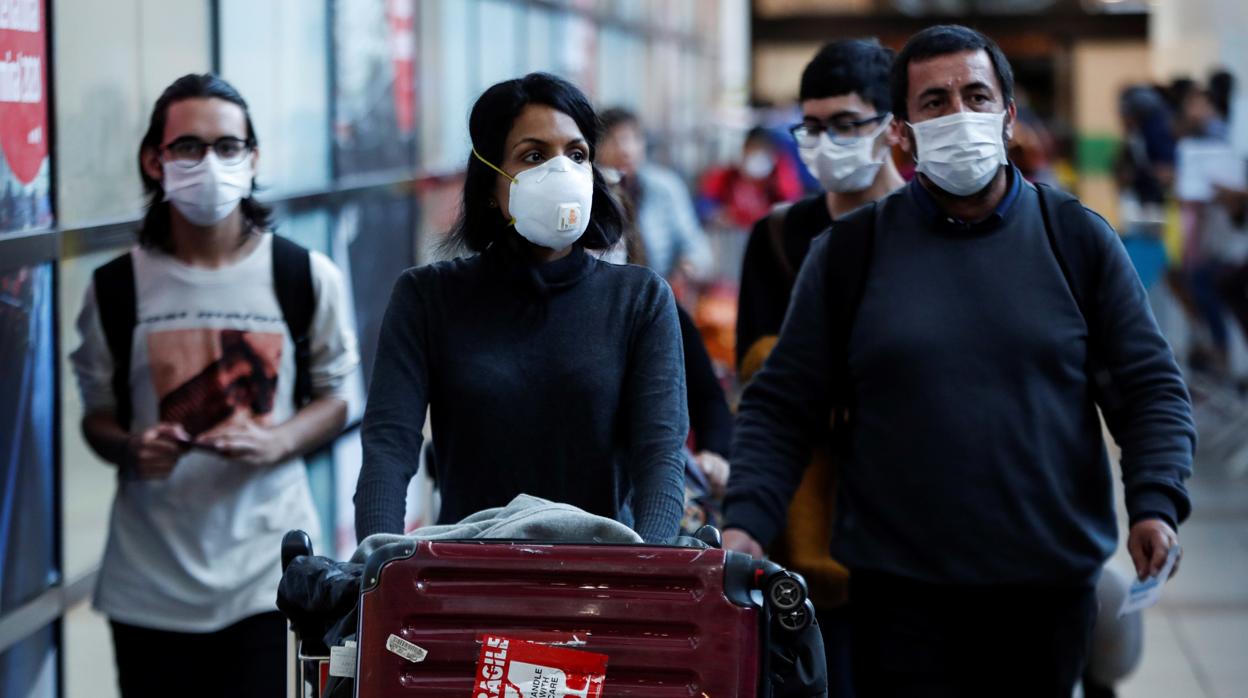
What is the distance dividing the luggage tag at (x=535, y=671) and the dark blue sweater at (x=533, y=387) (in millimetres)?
559

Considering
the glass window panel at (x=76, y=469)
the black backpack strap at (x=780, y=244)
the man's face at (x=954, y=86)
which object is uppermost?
the man's face at (x=954, y=86)

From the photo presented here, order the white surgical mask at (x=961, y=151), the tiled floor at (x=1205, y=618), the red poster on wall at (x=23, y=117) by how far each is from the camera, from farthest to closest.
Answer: the tiled floor at (x=1205, y=618) < the red poster on wall at (x=23, y=117) < the white surgical mask at (x=961, y=151)

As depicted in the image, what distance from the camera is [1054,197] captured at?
10.5 ft

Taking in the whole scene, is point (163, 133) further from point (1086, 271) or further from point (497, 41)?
point (497, 41)

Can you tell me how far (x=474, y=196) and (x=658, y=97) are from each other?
19.4 m

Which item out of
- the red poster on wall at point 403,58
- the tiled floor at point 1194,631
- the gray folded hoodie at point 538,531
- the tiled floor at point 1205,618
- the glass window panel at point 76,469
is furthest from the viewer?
the red poster on wall at point 403,58

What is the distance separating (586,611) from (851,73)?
2.14m

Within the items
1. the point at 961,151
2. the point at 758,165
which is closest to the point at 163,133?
the point at 961,151

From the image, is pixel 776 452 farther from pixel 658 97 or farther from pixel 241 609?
pixel 658 97

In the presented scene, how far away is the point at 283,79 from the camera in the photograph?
6.52 m

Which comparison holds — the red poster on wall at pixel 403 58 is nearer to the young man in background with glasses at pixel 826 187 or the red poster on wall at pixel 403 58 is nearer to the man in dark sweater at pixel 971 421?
the young man in background with glasses at pixel 826 187

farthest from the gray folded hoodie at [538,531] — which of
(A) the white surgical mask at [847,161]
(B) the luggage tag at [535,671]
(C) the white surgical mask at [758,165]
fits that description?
(C) the white surgical mask at [758,165]

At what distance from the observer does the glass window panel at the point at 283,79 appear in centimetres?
594

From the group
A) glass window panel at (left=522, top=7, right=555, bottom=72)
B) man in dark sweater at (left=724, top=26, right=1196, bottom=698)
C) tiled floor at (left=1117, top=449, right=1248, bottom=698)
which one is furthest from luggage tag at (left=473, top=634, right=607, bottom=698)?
glass window panel at (left=522, top=7, right=555, bottom=72)
